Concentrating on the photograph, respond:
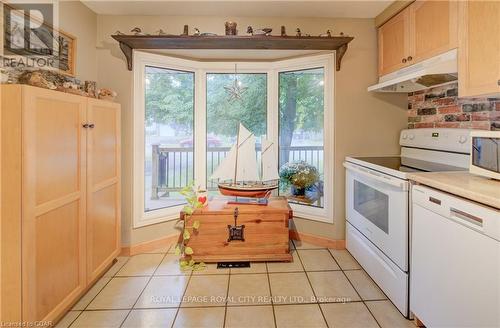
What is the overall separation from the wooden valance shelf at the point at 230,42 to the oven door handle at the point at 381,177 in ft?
3.71

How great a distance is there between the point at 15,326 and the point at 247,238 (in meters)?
1.63

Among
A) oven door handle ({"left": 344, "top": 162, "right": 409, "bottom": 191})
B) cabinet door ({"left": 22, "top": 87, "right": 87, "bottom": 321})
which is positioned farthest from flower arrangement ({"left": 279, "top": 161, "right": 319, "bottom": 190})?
cabinet door ({"left": 22, "top": 87, "right": 87, "bottom": 321})

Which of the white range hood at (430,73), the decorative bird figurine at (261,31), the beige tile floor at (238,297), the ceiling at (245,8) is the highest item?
the ceiling at (245,8)

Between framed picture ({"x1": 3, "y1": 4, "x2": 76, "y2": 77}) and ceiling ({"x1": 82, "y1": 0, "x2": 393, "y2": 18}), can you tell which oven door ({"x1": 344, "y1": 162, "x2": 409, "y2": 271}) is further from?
framed picture ({"x1": 3, "y1": 4, "x2": 76, "y2": 77})

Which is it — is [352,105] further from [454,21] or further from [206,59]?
[206,59]

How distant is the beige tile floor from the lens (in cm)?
178

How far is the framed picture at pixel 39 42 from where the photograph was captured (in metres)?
1.80

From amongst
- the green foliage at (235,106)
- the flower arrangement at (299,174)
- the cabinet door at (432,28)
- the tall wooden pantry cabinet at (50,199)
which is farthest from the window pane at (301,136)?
the tall wooden pantry cabinet at (50,199)

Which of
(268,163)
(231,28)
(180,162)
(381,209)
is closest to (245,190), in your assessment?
(268,163)

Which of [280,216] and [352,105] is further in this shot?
[352,105]

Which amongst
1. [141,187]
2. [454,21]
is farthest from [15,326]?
[454,21]

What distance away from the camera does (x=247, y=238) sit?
8.30ft

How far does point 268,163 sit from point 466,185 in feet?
5.39

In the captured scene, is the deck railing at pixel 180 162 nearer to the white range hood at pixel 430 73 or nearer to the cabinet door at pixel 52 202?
the white range hood at pixel 430 73
